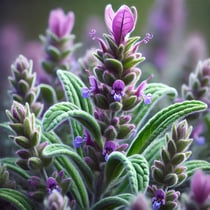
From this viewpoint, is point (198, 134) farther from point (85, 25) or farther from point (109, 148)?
point (85, 25)

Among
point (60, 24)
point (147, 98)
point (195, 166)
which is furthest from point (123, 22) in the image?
point (60, 24)

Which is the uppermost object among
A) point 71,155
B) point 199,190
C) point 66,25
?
point 66,25

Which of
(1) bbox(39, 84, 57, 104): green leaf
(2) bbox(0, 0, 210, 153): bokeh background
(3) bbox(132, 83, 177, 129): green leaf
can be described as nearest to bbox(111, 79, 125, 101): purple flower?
(3) bbox(132, 83, 177, 129): green leaf

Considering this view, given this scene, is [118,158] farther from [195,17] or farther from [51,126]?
[195,17]

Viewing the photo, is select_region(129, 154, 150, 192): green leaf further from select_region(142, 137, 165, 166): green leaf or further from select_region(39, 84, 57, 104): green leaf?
select_region(39, 84, 57, 104): green leaf

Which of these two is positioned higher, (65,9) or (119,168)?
(65,9)

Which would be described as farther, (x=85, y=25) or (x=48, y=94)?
(x=85, y=25)

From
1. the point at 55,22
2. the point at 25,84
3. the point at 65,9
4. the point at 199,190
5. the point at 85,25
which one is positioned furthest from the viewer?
the point at 65,9

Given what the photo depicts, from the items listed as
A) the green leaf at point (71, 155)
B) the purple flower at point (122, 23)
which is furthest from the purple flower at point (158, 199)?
the purple flower at point (122, 23)
